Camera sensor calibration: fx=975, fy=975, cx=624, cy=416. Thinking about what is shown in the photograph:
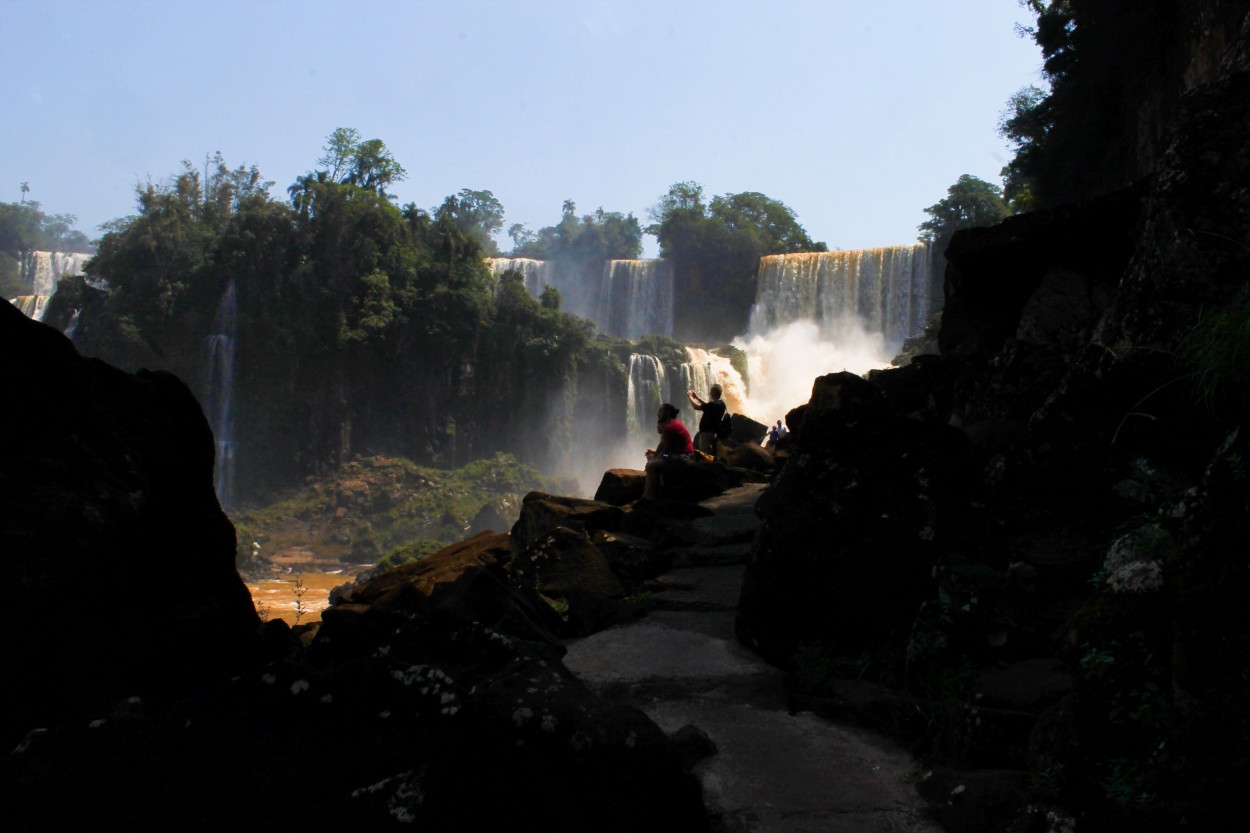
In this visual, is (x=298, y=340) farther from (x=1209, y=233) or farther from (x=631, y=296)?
(x=1209, y=233)

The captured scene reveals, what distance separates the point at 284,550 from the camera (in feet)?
130

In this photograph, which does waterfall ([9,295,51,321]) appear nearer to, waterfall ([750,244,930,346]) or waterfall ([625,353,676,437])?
waterfall ([625,353,676,437])

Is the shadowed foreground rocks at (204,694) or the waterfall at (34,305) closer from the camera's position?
the shadowed foreground rocks at (204,694)

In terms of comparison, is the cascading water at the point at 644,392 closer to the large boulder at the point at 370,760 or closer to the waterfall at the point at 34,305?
the waterfall at the point at 34,305

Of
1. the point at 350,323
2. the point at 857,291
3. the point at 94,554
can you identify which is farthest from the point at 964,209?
the point at 94,554

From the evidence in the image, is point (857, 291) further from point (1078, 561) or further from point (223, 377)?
point (1078, 561)

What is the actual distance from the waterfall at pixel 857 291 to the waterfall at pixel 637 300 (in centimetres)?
984

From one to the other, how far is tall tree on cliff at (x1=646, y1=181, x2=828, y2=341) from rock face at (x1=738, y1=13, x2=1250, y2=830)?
49.6 meters

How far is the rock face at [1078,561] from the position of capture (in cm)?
207

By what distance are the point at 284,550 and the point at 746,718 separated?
3903cm

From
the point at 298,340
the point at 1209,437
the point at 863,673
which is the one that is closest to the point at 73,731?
the point at 863,673

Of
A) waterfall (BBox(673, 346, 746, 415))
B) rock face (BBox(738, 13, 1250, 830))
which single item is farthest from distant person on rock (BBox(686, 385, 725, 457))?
waterfall (BBox(673, 346, 746, 415))

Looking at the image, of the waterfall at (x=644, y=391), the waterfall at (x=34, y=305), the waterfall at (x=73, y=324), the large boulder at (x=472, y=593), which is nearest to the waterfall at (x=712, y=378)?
the waterfall at (x=644, y=391)

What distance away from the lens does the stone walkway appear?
2736 mm
